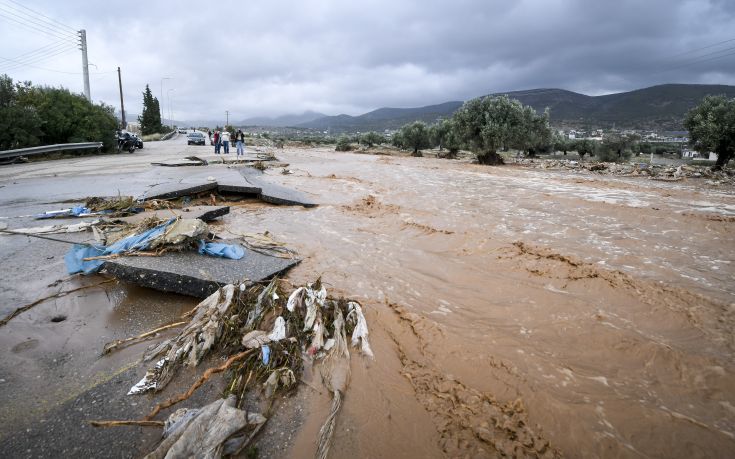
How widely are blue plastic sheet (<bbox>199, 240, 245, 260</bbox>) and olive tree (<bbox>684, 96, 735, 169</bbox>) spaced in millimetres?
22952

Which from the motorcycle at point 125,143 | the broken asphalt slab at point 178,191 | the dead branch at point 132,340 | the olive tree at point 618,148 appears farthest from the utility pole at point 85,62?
the olive tree at point 618,148

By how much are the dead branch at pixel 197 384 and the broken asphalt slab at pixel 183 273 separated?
105 centimetres

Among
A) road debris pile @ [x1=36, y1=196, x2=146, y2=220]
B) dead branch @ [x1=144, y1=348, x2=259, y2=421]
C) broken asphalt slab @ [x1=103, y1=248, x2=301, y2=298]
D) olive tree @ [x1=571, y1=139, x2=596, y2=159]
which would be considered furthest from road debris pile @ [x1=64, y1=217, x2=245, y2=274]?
olive tree @ [x1=571, y1=139, x2=596, y2=159]

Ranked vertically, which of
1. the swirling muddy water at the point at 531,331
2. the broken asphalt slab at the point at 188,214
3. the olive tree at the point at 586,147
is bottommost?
the swirling muddy water at the point at 531,331

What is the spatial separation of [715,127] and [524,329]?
70.6 ft

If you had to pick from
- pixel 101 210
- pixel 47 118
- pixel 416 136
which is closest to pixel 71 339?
pixel 101 210

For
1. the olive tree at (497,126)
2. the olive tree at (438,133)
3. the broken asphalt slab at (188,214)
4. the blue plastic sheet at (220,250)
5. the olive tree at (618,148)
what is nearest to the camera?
the blue plastic sheet at (220,250)

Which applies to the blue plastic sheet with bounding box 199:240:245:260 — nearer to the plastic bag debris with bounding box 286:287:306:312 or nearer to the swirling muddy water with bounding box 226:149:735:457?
the swirling muddy water with bounding box 226:149:735:457

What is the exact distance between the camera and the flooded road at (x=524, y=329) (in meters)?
2.08

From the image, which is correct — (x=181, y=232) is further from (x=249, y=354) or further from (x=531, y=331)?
(x=531, y=331)

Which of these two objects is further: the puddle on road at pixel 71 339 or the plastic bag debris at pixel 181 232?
the plastic bag debris at pixel 181 232

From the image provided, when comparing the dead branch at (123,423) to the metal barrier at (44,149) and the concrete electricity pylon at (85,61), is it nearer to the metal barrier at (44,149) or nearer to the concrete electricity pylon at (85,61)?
the metal barrier at (44,149)

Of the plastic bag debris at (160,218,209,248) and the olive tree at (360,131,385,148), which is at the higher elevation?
the olive tree at (360,131,385,148)

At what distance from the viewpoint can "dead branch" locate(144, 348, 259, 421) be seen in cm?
206
